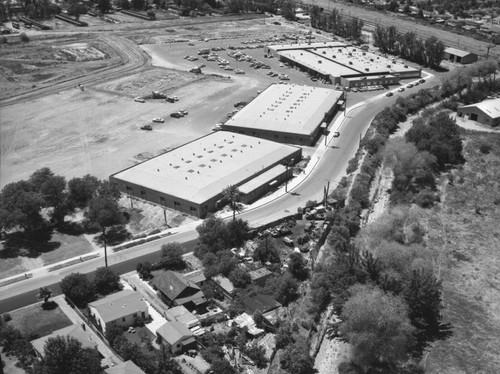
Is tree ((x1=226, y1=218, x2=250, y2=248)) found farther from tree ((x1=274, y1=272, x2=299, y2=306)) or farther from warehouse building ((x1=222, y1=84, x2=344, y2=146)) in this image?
warehouse building ((x1=222, y1=84, x2=344, y2=146))

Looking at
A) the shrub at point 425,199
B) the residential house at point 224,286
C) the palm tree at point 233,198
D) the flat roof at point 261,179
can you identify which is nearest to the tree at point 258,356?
the residential house at point 224,286

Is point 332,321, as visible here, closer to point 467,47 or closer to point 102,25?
point 467,47

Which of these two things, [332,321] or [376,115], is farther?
[376,115]

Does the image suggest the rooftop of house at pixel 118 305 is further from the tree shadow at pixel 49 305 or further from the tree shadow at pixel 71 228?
the tree shadow at pixel 71 228

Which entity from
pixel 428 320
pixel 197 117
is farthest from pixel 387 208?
pixel 197 117


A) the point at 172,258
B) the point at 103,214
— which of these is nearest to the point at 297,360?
the point at 172,258

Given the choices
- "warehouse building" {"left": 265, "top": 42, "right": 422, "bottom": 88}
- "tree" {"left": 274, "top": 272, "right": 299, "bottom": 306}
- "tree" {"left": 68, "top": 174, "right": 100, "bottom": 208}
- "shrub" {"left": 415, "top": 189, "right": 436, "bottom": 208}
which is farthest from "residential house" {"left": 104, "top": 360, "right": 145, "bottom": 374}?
"warehouse building" {"left": 265, "top": 42, "right": 422, "bottom": 88}
